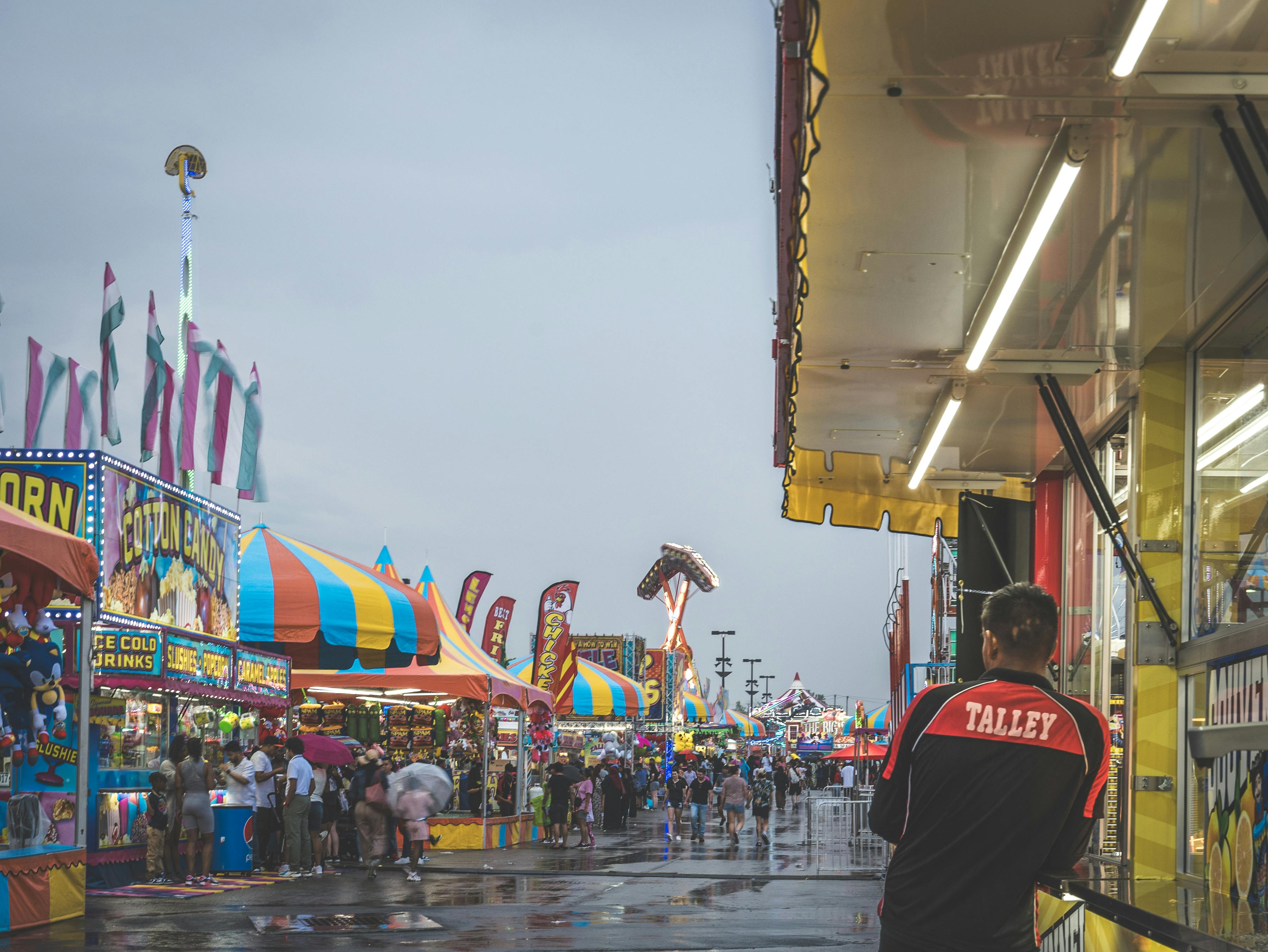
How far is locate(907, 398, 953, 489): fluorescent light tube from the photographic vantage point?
28.4 feet

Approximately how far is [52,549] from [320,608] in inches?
414

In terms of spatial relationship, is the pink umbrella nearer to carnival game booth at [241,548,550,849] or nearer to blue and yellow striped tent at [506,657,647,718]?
carnival game booth at [241,548,550,849]

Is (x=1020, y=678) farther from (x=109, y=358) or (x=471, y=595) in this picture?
(x=471, y=595)

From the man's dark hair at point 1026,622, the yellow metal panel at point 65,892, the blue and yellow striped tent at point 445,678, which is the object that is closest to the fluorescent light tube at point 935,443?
the man's dark hair at point 1026,622

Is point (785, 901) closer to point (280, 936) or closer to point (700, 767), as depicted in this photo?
point (280, 936)

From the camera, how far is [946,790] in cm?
400

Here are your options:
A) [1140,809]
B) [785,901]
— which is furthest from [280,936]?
[1140,809]

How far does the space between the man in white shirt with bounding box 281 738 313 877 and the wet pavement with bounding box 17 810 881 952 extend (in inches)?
18.1

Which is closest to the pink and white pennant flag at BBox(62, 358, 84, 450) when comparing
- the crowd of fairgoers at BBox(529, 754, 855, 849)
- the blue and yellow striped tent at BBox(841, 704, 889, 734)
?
the crowd of fairgoers at BBox(529, 754, 855, 849)

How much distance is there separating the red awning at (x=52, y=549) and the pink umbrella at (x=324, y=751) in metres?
7.97

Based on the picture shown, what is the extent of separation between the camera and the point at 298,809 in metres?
18.7

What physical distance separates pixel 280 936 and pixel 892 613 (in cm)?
1260

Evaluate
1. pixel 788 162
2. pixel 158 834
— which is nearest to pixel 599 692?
pixel 158 834

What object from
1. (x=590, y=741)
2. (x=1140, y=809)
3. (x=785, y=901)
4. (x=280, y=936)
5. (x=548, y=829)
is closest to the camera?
(x=1140, y=809)
